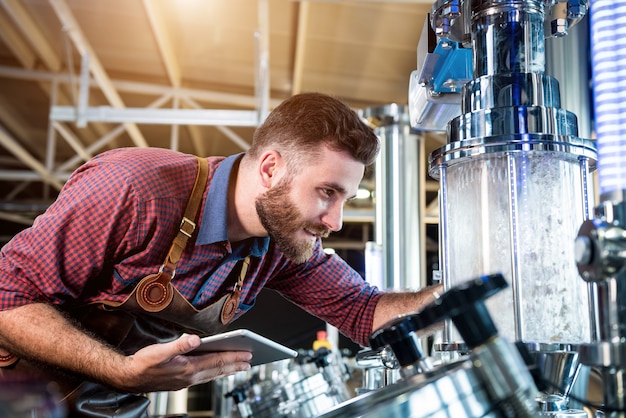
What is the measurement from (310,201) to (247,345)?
45 cm

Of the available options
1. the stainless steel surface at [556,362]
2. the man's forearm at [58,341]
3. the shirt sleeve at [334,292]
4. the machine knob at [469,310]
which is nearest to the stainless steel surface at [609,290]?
the machine knob at [469,310]

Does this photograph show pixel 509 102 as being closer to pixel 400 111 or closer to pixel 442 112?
pixel 442 112

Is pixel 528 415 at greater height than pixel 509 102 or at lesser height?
lesser

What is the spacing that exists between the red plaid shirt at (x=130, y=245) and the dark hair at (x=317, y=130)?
16 centimetres

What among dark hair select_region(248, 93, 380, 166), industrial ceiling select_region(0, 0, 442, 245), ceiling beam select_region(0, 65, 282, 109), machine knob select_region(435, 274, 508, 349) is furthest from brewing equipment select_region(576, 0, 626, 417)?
ceiling beam select_region(0, 65, 282, 109)

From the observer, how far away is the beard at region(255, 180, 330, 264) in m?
1.73

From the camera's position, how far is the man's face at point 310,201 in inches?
66.9

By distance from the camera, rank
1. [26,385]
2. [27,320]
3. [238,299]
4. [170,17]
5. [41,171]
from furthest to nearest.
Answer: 1. [41,171]
2. [170,17]
3. [238,299]
4. [27,320]
5. [26,385]

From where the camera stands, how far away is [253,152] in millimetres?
1902

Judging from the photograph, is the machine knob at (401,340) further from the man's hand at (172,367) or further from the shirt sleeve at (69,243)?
the shirt sleeve at (69,243)

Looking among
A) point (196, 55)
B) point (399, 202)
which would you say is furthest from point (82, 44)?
point (399, 202)

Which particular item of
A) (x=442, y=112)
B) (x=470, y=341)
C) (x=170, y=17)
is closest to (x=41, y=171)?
(x=170, y=17)

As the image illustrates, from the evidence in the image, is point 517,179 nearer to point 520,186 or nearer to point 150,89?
point 520,186

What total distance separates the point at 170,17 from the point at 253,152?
13.0 feet
